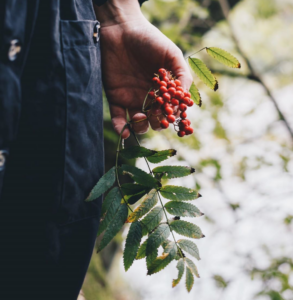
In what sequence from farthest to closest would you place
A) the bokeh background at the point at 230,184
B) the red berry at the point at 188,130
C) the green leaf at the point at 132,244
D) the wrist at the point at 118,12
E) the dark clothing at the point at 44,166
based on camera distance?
the bokeh background at the point at 230,184
the wrist at the point at 118,12
the red berry at the point at 188,130
the green leaf at the point at 132,244
the dark clothing at the point at 44,166

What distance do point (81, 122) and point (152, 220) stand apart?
1.20ft

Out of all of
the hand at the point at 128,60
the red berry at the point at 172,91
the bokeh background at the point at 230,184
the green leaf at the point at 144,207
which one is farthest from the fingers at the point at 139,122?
the bokeh background at the point at 230,184

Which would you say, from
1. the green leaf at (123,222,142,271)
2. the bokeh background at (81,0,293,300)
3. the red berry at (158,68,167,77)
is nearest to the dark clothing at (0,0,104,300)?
the green leaf at (123,222,142,271)

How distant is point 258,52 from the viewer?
6266mm

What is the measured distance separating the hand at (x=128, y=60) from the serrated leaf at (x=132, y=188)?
0.17 m

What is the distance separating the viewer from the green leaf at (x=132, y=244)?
833mm

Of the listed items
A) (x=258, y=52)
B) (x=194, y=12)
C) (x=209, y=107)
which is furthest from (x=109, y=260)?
(x=258, y=52)

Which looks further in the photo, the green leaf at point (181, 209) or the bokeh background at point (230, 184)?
the bokeh background at point (230, 184)

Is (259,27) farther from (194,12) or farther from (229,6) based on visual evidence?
(194,12)

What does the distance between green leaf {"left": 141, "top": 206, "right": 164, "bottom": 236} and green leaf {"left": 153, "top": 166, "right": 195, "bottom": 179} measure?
0.11m

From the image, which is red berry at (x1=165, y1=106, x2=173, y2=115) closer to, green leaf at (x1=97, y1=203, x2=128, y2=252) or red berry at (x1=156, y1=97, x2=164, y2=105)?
red berry at (x1=156, y1=97, x2=164, y2=105)

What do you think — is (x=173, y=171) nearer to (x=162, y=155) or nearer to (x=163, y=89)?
(x=162, y=155)

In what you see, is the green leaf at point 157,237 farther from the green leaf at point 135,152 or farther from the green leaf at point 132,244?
the green leaf at point 135,152

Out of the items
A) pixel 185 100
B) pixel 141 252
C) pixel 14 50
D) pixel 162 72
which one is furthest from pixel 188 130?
Result: pixel 14 50
